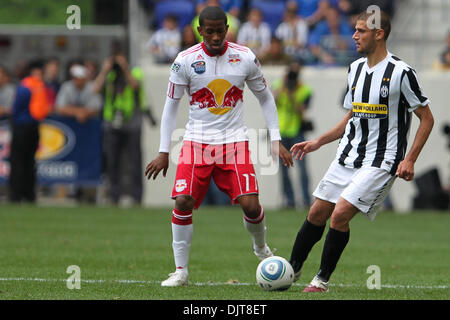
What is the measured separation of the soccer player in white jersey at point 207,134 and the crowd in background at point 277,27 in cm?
1065

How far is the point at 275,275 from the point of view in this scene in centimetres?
797

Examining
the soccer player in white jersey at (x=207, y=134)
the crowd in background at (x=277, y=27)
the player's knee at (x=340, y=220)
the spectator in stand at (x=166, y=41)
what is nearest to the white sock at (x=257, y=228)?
the soccer player in white jersey at (x=207, y=134)

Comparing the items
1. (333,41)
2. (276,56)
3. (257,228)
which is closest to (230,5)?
(333,41)

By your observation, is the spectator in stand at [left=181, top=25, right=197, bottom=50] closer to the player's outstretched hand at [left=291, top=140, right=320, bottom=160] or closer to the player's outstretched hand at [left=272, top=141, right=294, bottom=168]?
the player's outstretched hand at [left=272, top=141, right=294, bottom=168]

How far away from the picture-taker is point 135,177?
62.1 feet

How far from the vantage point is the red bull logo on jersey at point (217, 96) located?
841 cm

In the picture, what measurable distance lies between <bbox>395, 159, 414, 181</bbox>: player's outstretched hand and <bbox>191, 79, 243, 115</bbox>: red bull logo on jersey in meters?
1.69

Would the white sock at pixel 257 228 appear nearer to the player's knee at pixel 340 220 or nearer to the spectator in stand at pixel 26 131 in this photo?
the player's knee at pixel 340 220

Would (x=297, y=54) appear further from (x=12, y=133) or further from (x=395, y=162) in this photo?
(x=395, y=162)

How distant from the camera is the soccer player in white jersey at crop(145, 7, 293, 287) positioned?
8375 mm

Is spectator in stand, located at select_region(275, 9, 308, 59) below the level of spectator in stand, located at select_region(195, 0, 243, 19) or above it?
below

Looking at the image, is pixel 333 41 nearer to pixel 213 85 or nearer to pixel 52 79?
pixel 52 79

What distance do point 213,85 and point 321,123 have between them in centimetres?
1156

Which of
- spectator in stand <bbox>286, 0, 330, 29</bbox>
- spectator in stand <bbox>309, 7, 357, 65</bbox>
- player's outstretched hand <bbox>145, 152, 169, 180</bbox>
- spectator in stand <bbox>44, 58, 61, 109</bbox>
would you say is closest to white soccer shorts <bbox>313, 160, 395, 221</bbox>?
player's outstretched hand <bbox>145, 152, 169, 180</bbox>
